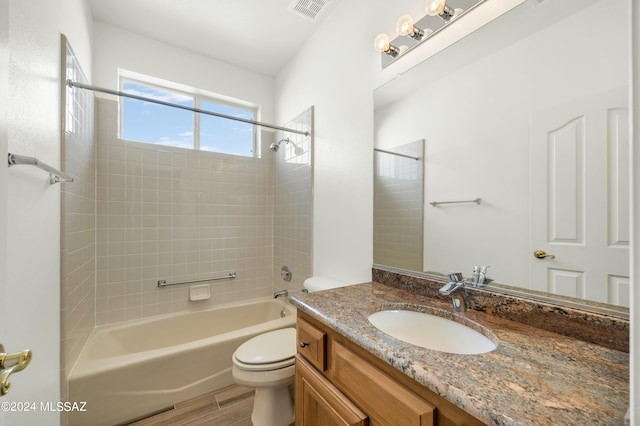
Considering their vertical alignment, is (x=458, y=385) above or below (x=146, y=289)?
above

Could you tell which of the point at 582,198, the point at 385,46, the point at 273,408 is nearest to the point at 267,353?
the point at 273,408

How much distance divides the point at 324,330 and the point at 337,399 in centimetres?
22

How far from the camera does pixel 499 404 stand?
498 millimetres

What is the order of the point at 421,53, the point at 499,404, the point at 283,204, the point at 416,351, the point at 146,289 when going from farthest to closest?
the point at 283,204 → the point at 146,289 → the point at 421,53 → the point at 416,351 → the point at 499,404

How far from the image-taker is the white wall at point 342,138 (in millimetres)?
1602

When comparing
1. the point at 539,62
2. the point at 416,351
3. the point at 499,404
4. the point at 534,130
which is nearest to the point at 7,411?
the point at 416,351

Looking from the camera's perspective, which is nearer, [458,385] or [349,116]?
[458,385]

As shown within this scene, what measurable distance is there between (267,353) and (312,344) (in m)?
0.59

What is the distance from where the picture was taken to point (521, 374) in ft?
1.97

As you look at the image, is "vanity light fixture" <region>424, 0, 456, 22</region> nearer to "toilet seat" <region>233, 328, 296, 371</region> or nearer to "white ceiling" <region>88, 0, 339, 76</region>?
"white ceiling" <region>88, 0, 339, 76</region>

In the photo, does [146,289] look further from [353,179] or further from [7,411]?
[353,179]

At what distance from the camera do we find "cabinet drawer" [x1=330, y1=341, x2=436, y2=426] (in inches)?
25.1

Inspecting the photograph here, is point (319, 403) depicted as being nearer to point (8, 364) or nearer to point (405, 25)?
point (8, 364)

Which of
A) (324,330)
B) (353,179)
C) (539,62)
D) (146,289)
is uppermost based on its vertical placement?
(539,62)
